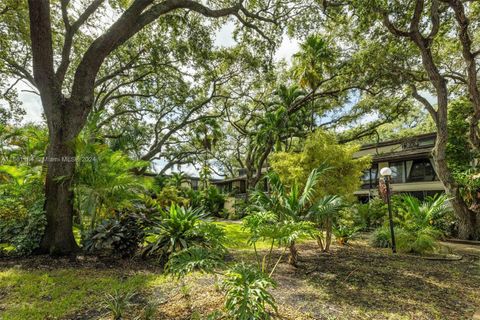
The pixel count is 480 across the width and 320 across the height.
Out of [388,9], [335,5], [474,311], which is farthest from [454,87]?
[474,311]

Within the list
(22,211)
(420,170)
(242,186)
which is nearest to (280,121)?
(420,170)

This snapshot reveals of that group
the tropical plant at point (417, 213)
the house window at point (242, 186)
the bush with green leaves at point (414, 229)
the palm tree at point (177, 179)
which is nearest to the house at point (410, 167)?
the bush with green leaves at point (414, 229)

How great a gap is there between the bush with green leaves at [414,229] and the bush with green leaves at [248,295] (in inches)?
281

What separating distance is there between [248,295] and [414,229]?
8519 mm

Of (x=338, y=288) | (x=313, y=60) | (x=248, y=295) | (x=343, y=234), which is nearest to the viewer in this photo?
(x=248, y=295)

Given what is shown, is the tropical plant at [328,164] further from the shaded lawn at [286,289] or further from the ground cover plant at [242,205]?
the shaded lawn at [286,289]

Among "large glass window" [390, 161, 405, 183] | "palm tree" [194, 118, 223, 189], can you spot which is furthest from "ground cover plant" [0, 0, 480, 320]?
"palm tree" [194, 118, 223, 189]

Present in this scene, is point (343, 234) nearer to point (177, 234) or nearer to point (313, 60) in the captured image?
point (177, 234)

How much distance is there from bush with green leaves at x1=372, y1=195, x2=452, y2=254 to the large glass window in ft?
25.1

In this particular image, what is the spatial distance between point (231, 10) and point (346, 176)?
650 cm

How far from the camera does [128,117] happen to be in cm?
1830

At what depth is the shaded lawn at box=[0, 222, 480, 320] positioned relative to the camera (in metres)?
3.67

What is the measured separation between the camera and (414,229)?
886 centimetres

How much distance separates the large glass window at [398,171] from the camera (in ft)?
Result: 60.8
